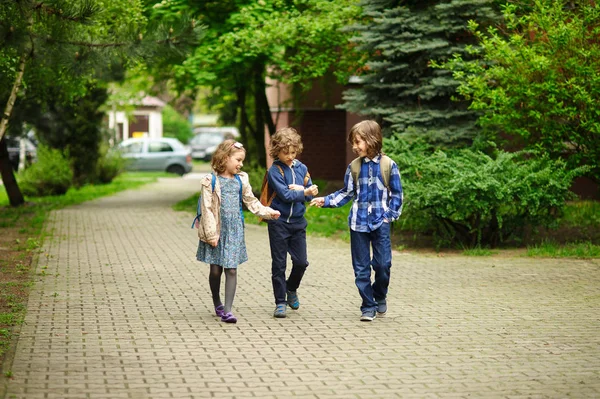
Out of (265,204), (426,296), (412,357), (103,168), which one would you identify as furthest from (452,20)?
(103,168)

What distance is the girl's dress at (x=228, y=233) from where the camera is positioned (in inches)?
340

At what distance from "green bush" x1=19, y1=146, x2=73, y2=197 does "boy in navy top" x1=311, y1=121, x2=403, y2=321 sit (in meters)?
19.3

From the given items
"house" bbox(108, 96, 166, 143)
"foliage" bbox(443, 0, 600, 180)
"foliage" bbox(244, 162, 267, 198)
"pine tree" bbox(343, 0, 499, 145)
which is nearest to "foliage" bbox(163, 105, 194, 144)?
"house" bbox(108, 96, 166, 143)

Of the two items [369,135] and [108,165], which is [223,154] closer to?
[369,135]

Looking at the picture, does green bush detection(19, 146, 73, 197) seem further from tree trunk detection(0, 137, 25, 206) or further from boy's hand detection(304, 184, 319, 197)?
boy's hand detection(304, 184, 319, 197)

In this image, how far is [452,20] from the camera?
1672 centimetres

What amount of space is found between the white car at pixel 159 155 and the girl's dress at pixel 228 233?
33.4 metres

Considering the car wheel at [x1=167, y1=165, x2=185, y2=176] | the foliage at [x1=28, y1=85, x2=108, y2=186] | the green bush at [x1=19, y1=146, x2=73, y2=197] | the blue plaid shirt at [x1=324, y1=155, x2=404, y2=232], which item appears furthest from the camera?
the car wheel at [x1=167, y1=165, x2=185, y2=176]

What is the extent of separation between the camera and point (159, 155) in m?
42.2

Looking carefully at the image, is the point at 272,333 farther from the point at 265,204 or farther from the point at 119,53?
the point at 119,53

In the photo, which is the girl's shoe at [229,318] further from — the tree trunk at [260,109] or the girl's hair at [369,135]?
the tree trunk at [260,109]

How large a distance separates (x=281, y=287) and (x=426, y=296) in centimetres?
199

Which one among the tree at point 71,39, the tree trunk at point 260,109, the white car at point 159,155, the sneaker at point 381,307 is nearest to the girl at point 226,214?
the sneaker at point 381,307

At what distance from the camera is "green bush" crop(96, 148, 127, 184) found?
32287 mm
